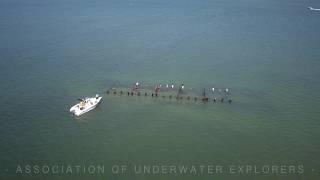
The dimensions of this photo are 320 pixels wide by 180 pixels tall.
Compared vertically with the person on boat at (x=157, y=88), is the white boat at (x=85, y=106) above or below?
below

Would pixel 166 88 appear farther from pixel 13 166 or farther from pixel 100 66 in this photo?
pixel 13 166

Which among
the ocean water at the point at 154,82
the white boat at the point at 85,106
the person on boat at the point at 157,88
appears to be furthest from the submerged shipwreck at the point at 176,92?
the white boat at the point at 85,106

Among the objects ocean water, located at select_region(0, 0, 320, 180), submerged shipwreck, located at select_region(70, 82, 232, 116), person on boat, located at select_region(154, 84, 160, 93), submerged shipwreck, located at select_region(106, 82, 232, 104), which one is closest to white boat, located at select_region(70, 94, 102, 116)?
submerged shipwreck, located at select_region(70, 82, 232, 116)

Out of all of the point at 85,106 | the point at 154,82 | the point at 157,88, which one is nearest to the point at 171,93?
the point at 157,88

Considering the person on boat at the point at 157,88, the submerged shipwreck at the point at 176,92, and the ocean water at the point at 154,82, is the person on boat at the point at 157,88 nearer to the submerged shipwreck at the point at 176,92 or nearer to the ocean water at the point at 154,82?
the submerged shipwreck at the point at 176,92

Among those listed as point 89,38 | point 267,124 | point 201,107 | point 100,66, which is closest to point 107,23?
point 89,38

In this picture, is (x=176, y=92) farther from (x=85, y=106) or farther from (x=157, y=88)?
(x=85, y=106)
